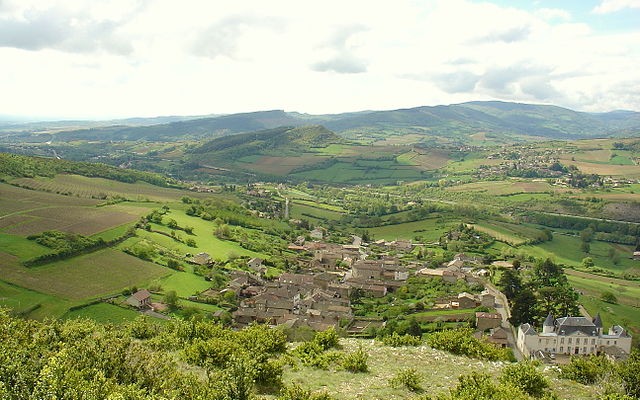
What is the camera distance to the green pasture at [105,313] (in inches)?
1698

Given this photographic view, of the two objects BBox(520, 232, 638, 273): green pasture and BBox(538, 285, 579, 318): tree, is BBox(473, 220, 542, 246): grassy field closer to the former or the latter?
BBox(520, 232, 638, 273): green pasture

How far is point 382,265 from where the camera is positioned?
69938 millimetres

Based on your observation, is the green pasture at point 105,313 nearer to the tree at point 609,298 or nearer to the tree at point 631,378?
the tree at point 631,378

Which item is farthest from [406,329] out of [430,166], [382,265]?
[430,166]

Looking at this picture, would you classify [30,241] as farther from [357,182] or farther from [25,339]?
[357,182]

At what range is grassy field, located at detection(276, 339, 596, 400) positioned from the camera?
692 inches

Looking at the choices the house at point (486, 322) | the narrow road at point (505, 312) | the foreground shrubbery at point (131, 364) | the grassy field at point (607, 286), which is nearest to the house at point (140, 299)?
the foreground shrubbery at point (131, 364)

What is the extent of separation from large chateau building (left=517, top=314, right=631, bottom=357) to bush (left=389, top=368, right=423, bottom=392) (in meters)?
29.9

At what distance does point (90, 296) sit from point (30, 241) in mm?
13540

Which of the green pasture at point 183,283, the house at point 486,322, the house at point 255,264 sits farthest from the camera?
the house at point 255,264

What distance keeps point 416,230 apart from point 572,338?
57.0 metres

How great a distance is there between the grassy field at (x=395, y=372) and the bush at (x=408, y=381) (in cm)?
20

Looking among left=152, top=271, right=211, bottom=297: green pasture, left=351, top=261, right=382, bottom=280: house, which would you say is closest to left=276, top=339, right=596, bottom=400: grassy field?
left=152, top=271, right=211, bottom=297: green pasture

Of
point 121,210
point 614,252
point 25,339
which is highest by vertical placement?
point 25,339
